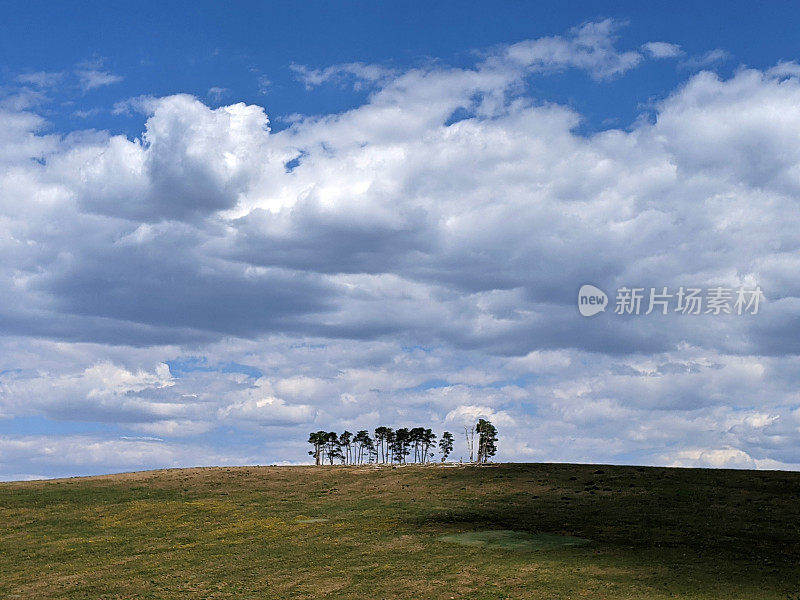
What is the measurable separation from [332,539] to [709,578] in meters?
28.8

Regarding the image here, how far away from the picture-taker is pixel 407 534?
5794cm

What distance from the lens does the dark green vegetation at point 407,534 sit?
147 feet

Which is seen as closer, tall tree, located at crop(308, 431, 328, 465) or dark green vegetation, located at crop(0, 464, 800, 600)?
dark green vegetation, located at crop(0, 464, 800, 600)

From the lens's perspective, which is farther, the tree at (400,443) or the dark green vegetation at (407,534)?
the tree at (400,443)

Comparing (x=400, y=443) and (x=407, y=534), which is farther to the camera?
(x=400, y=443)

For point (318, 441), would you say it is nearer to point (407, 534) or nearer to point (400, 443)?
point (400, 443)

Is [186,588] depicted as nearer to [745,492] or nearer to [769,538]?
[769,538]

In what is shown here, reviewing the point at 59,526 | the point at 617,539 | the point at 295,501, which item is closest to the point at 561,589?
the point at 617,539

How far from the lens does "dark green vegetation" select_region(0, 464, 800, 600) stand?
44906 mm

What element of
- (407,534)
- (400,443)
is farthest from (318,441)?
(407,534)

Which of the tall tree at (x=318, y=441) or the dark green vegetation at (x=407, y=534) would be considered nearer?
the dark green vegetation at (x=407, y=534)

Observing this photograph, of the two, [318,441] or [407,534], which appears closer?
[407,534]

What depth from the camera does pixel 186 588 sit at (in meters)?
46.8

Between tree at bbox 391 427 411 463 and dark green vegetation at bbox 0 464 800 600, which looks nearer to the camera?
dark green vegetation at bbox 0 464 800 600
